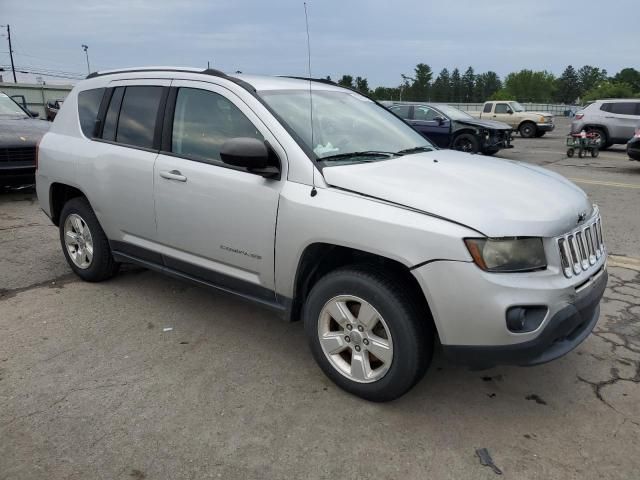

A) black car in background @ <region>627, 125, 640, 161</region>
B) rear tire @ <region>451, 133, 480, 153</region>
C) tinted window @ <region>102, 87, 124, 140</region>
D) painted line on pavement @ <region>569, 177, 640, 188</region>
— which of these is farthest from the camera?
rear tire @ <region>451, 133, 480, 153</region>

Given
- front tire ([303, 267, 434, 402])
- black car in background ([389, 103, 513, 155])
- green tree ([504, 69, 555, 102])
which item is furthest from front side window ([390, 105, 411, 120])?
green tree ([504, 69, 555, 102])

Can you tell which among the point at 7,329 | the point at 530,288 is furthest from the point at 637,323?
the point at 7,329

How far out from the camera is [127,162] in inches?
152

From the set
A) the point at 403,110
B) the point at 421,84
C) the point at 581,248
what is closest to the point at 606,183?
the point at 403,110

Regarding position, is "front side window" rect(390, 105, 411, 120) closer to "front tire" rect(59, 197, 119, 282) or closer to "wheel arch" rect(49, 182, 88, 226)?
"wheel arch" rect(49, 182, 88, 226)

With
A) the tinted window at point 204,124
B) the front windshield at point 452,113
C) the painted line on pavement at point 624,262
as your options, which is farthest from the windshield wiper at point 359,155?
the front windshield at point 452,113

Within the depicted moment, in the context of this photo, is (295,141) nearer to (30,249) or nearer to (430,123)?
(30,249)

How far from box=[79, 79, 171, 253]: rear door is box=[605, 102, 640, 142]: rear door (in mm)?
17131

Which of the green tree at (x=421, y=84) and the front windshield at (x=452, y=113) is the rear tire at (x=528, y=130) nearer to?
the front windshield at (x=452, y=113)

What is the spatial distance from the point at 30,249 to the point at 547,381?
17.4ft

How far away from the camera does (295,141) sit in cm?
304

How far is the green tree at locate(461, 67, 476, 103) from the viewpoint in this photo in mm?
119150

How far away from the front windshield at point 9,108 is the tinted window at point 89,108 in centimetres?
602

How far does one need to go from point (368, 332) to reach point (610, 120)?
57.6ft
